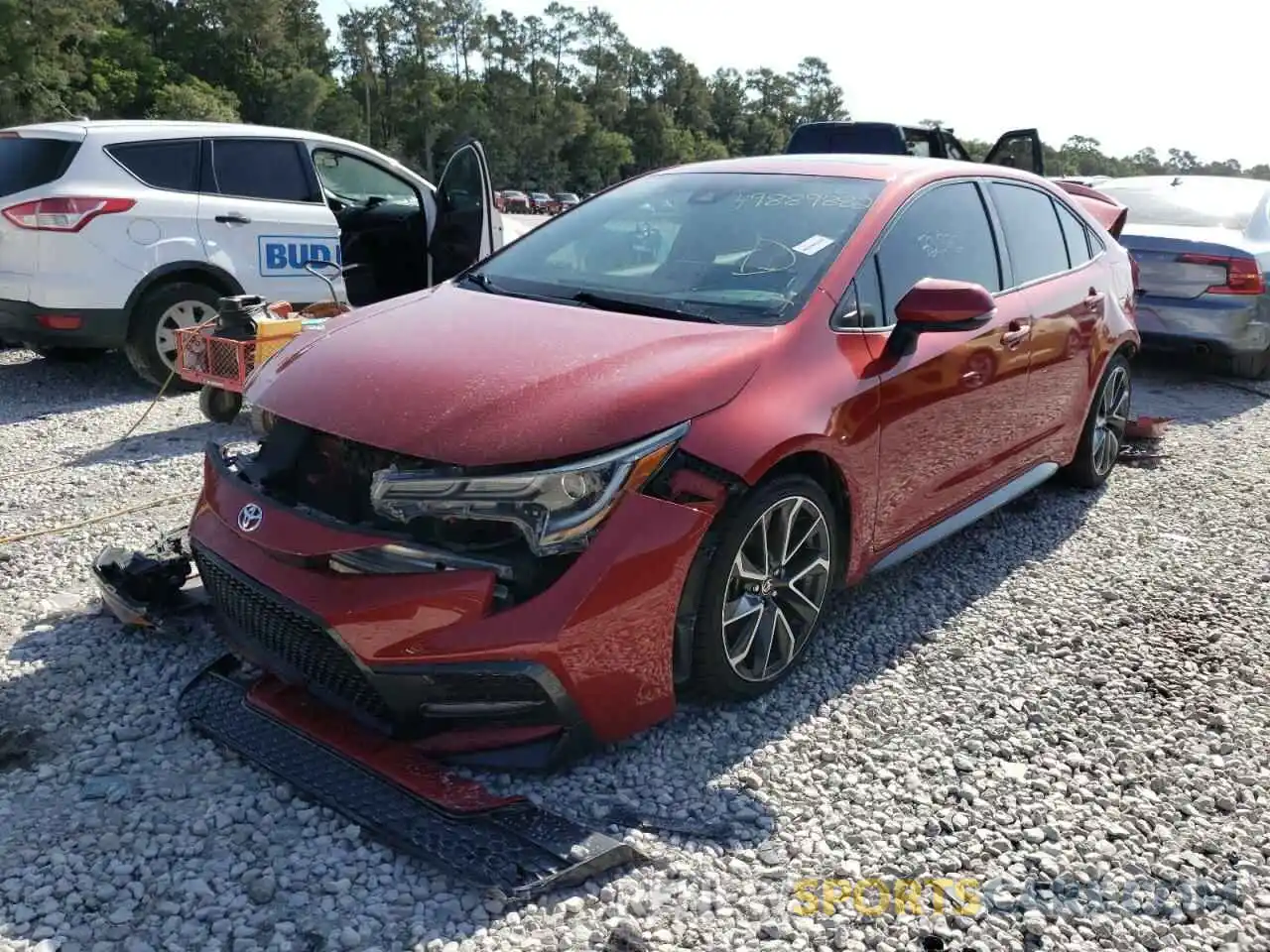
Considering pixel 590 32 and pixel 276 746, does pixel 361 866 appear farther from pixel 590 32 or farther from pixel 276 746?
pixel 590 32

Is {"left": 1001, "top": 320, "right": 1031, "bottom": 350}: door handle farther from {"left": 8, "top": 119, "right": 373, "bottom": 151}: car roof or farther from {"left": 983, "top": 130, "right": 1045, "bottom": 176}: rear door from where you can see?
{"left": 983, "top": 130, "right": 1045, "bottom": 176}: rear door

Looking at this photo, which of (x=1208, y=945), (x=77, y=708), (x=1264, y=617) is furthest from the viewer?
(x=1264, y=617)

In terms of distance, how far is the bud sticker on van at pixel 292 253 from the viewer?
755 centimetres

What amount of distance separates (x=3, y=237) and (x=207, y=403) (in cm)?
188

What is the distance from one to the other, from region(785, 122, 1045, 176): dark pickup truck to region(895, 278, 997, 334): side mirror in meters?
7.63

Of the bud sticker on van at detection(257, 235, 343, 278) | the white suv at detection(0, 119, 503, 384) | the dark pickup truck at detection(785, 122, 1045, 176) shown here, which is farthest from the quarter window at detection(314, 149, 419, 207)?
the dark pickup truck at detection(785, 122, 1045, 176)

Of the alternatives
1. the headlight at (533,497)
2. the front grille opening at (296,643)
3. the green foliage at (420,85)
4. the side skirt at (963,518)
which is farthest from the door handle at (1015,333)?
the green foliage at (420,85)

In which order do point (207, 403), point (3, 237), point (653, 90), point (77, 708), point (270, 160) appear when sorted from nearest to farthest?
1. point (77, 708)
2. point (207, 403)
3. point (3, 237)
4. point (270, 160)
5. point (653, 90)

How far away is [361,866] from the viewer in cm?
251

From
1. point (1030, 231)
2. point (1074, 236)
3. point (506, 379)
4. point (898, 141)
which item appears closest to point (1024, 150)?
point (898, 141)

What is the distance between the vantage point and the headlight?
2.66 metres

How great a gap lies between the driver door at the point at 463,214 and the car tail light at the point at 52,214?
2.19 m

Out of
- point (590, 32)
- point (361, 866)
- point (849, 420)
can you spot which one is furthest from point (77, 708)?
point (590, 32)

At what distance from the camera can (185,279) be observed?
7.29 metres
